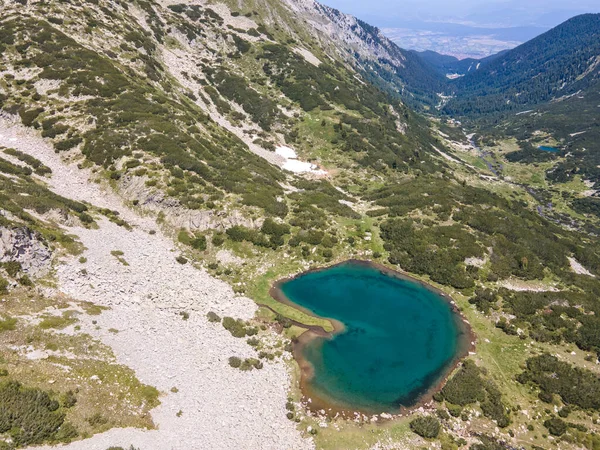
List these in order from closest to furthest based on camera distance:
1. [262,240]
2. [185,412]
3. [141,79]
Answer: [185,412] < [262,240] < [141,79]

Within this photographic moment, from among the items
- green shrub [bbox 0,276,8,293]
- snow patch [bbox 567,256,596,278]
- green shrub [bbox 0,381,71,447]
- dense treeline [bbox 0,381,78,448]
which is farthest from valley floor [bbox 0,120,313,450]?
snow patch [bbox 567,256,596,278]

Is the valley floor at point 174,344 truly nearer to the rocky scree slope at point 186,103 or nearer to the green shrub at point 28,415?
the green shrub at point 28,415

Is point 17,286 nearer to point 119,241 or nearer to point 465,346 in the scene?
point 119,241

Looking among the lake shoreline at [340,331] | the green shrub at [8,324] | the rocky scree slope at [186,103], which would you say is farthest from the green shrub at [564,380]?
the green shrub at [8,324]

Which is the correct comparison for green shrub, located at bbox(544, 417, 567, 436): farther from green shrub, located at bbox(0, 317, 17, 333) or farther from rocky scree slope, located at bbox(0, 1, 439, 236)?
green shrub, located at bbox(0, 317, 17, 333)

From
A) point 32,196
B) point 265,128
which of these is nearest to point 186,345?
point 32,196
